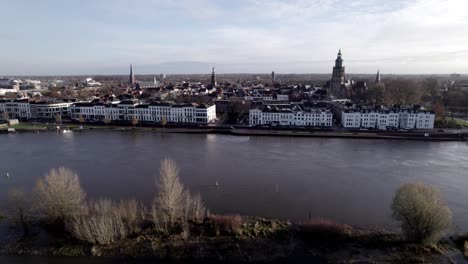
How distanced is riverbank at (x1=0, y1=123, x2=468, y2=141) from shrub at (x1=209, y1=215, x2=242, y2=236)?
44.3 ft

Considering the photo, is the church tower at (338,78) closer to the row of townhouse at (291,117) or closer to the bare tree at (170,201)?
the row of townhouse at (291,117)

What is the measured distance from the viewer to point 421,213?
7.86 metres

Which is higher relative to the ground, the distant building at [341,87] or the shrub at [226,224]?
the distant building at [341,87]

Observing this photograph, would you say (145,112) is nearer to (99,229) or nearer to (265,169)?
(265,169)

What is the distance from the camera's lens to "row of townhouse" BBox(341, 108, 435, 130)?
22961 millimetres

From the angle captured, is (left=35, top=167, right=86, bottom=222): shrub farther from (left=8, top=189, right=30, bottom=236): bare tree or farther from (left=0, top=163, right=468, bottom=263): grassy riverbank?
(left=8, top=189, right=30, bottom=236): bare tree

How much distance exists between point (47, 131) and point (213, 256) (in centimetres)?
2123

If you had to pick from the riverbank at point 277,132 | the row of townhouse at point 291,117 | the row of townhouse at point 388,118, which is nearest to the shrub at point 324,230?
the riverbank at point 277,132

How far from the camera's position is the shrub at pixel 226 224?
8676 mm

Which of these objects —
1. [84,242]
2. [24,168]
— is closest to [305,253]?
[84,242]

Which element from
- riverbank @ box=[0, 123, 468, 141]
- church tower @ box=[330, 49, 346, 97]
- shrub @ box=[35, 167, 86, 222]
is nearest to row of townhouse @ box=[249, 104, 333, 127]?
riverbank @ box=[0, 123, 468, 141]

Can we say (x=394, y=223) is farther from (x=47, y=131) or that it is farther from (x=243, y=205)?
(x=47, y=131)

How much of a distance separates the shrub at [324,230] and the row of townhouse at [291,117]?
16.0m

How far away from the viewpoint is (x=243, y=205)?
10461mm
